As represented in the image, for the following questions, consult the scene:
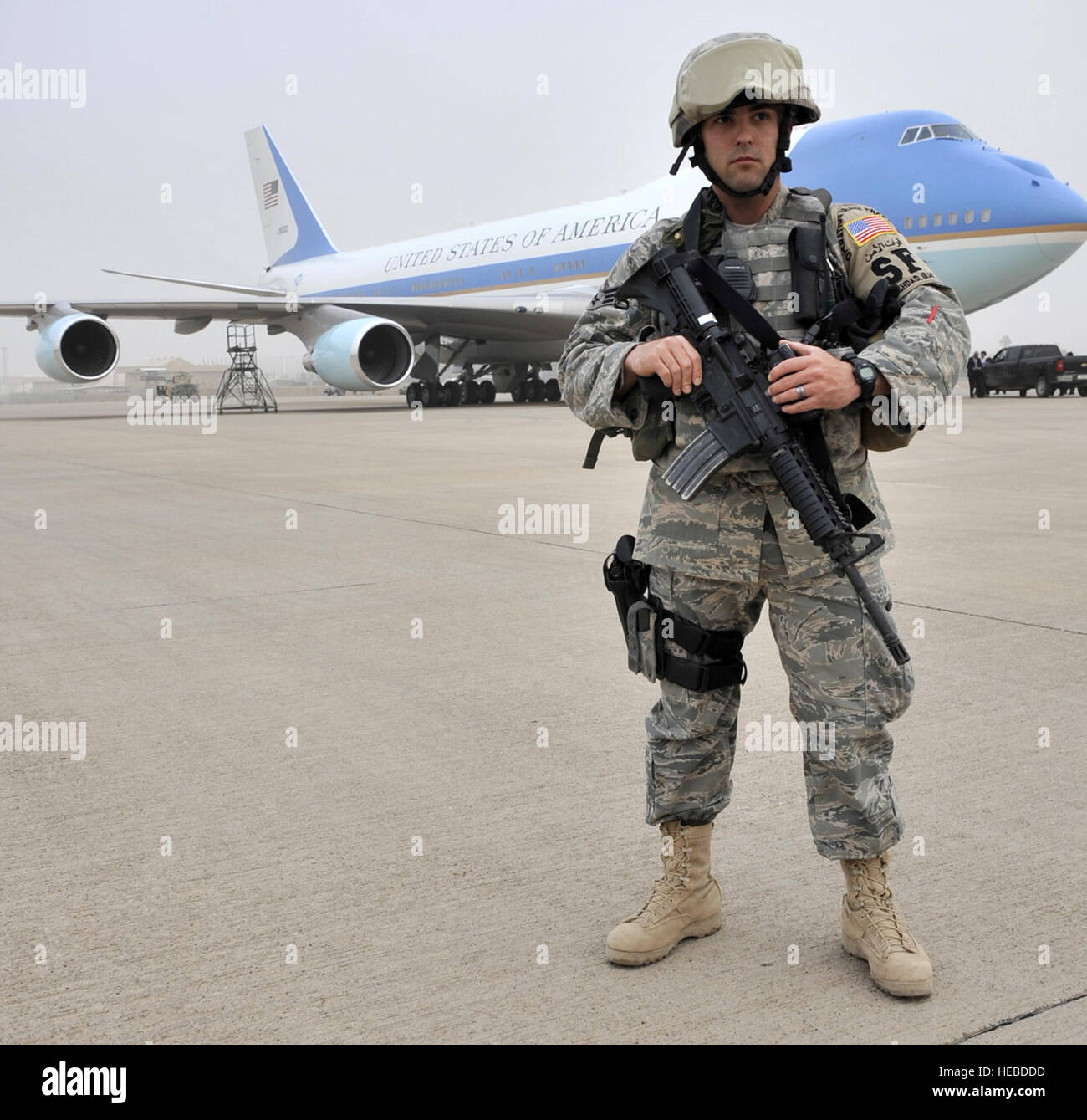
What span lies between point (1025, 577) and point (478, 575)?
2709mm

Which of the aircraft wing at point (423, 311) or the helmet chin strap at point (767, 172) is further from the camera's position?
the aircraft wing at point (423, 311)

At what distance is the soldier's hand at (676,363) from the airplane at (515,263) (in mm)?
10915

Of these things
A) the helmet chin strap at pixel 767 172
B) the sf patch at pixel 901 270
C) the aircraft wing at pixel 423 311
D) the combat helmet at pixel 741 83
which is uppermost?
the aircraft wing at pixel 423 311

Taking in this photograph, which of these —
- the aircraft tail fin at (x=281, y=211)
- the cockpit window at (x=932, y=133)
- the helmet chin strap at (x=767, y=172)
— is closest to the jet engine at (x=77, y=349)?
the aircraft tail fin at (x=281, y=211)

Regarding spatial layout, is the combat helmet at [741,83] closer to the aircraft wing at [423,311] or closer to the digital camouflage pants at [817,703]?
the digital camouflage pants at [817,703]

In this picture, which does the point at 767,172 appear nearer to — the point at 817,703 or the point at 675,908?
the point at 817,703

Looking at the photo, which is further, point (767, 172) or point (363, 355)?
point (363, 355)

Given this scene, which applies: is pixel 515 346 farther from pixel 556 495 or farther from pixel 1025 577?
pixel 1025 577

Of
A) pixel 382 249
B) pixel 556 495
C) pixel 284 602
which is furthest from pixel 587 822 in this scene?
pixel 382 249

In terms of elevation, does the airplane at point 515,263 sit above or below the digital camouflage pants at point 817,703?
above

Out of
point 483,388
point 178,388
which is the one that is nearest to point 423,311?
point 483,388

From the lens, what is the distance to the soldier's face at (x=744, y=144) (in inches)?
94.0

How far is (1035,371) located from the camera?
86.3 feet

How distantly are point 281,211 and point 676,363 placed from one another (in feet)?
113
